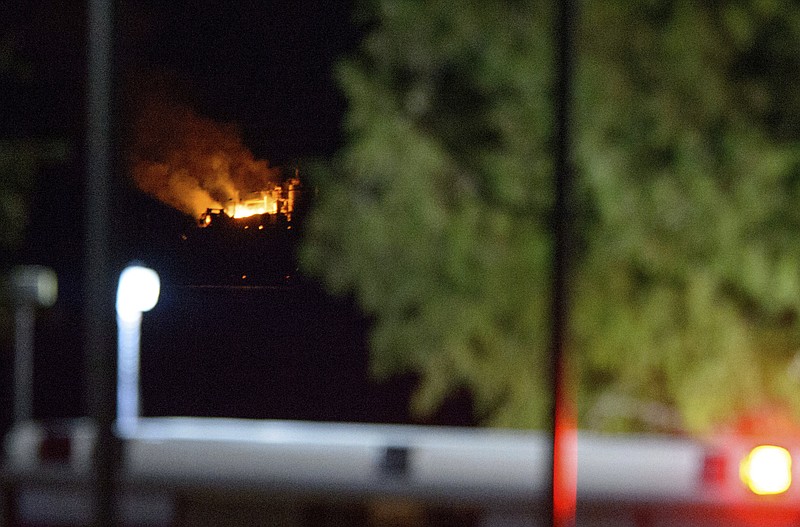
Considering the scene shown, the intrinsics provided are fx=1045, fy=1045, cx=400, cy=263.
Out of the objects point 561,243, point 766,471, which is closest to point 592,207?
point 766,471

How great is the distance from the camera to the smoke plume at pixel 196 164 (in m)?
1.71

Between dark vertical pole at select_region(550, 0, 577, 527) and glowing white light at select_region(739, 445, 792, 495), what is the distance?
782mm

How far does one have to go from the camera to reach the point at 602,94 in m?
6.35

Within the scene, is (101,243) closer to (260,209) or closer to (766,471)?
(260,209)

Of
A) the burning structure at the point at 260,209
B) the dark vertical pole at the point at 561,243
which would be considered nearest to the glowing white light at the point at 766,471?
the dark vertical pole at the point at 561,243

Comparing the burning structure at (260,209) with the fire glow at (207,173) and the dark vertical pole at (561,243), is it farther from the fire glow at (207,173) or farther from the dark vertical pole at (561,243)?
the dark vertical pole at (561,243)

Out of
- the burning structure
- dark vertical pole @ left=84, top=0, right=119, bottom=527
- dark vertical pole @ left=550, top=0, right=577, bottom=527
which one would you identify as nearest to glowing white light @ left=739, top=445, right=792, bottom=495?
dark vertical pole @ left=550, top=0, right=577, bottom=527

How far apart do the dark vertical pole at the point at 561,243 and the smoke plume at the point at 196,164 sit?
4.99 ft

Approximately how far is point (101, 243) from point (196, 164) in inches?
61.7

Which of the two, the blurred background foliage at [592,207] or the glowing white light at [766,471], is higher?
the blurred background foliage at [592,207]

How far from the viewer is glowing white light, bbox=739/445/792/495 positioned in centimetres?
370

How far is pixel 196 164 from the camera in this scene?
1.74 metres

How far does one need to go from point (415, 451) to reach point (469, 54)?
3505 mm

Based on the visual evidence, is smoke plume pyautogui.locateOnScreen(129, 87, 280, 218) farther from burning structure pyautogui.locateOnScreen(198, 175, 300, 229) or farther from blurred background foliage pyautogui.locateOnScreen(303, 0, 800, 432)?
blurred background foliage pyautogui.locateOnScreen(303, 0, 800, 432)
